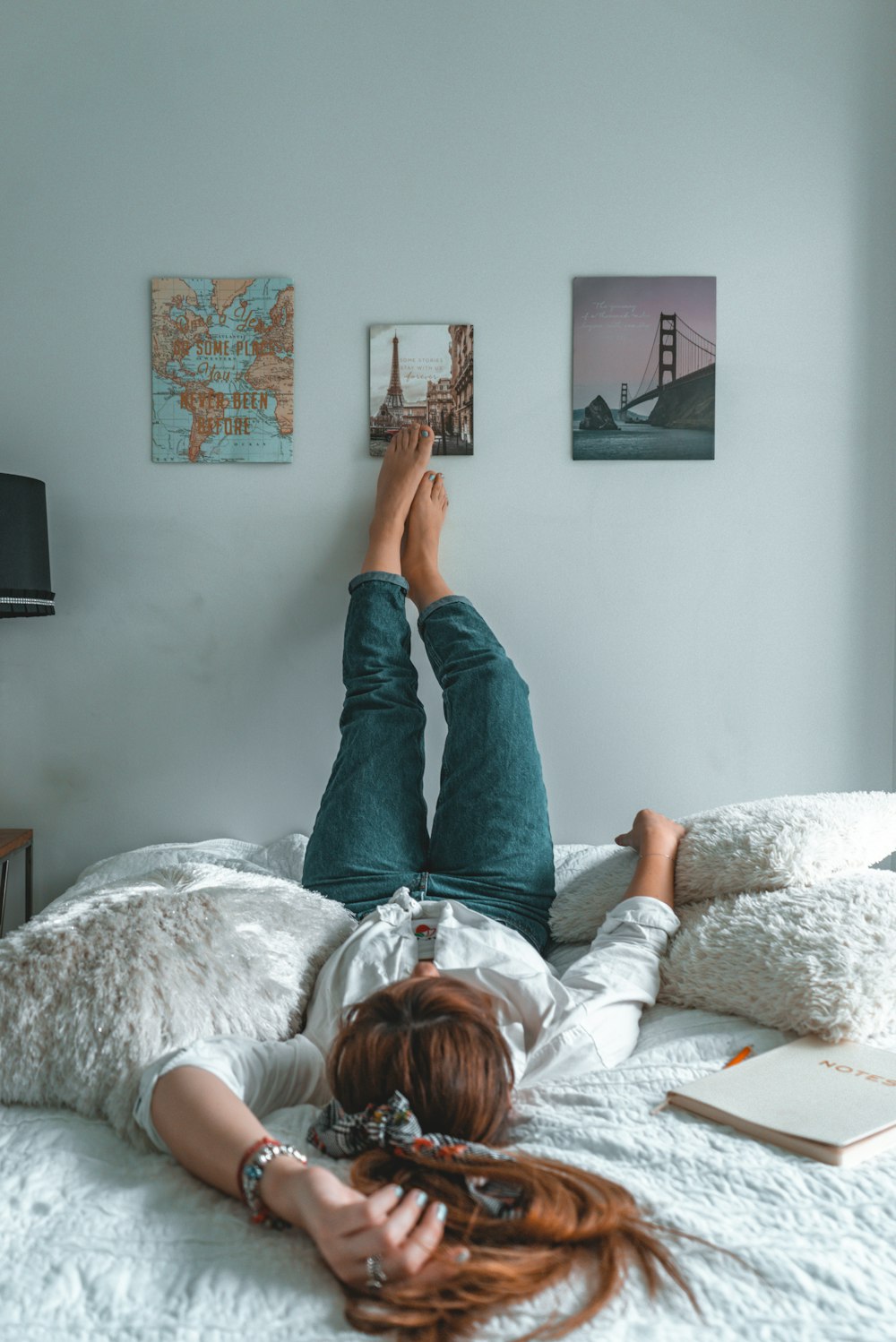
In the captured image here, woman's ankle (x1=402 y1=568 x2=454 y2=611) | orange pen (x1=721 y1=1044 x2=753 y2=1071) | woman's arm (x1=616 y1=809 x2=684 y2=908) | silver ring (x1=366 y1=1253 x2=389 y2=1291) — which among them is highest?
woman's ankle (x1=402 y1=568 x2=454 y2=611)

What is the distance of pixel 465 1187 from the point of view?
742mm

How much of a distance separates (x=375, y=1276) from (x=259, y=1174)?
0.49ft

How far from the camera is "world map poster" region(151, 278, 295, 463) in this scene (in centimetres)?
187

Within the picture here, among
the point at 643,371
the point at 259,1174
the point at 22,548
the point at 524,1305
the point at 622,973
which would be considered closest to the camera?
the point at 524,1305

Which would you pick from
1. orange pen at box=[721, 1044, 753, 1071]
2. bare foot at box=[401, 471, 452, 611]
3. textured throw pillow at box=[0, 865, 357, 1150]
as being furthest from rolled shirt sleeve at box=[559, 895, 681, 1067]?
bare foot at box=[401, 471, 452, 611]

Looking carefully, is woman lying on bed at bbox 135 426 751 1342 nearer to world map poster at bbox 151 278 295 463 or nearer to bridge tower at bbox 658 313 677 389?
world map poster at bbox 151 278 295 463

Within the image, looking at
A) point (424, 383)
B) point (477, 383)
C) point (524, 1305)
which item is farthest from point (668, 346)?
point (524, 1305)

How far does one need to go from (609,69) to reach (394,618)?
46.3 inches

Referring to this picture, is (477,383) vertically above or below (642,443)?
above

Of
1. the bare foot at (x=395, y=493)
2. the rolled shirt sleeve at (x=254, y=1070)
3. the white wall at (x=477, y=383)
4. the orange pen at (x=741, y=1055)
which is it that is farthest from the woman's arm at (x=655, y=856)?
the bare foot at (x=395, y=493)

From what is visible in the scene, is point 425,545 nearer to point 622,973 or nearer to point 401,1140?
point 622,973

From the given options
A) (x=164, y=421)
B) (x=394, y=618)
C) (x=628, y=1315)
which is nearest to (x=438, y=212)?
(x=164, y=421)

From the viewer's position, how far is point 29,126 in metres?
1.86

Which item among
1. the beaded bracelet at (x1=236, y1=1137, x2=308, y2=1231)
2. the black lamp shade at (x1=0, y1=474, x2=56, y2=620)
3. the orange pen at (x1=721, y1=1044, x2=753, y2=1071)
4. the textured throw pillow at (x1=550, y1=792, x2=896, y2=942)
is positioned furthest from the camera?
the black lamp shade at (x1=0, y1=474, x2=56, y2=620)
